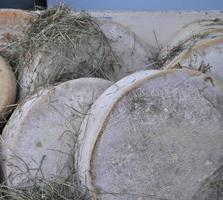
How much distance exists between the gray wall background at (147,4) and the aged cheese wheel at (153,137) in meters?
1.29

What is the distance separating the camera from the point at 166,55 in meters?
3.26

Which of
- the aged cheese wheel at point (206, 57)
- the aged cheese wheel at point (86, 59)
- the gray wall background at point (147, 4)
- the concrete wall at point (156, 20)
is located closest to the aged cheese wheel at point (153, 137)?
the aged cheese wheel at point (206, 57)

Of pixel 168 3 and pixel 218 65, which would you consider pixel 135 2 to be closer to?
pixel 168 3

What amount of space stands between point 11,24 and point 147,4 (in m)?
1.00

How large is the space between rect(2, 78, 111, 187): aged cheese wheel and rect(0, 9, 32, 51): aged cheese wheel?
2.36ft

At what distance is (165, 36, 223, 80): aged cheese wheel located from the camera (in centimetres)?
273

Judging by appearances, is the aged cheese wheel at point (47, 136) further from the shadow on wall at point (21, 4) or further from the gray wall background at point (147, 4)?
the shadow on wall at point (21, 4)

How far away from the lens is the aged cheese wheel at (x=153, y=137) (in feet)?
7.63

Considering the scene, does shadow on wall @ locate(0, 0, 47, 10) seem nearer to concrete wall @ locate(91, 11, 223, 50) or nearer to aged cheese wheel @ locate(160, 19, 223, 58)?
concrete wall @ locate(91, 11, 223, 50)

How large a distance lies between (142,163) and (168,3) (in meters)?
1.62

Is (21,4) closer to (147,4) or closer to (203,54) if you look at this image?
(147,4)

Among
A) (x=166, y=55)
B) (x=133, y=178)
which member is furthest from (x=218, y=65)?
(x=133, y=178)

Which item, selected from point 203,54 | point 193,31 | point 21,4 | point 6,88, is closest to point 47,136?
point 6,88

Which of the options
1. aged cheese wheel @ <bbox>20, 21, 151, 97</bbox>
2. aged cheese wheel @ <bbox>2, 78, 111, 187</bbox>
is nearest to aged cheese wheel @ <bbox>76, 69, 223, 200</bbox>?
aged cheese wheel @ <bbox>2, 78, 111, 187</bbox>
